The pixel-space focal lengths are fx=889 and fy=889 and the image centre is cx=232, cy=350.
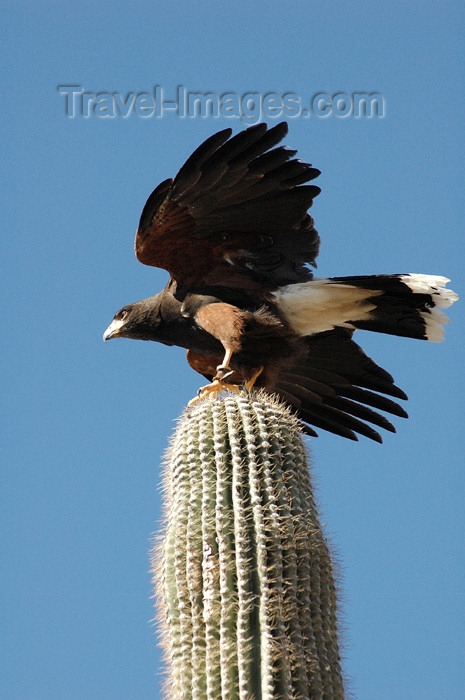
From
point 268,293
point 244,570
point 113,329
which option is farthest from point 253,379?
point 244,570

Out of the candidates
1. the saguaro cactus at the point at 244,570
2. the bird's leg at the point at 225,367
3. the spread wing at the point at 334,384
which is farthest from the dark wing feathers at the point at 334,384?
the saguaro cactus at the point at 244,570

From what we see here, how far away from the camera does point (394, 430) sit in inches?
264

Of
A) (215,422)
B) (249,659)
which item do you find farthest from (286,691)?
(215,422)

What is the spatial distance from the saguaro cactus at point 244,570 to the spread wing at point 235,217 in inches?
103

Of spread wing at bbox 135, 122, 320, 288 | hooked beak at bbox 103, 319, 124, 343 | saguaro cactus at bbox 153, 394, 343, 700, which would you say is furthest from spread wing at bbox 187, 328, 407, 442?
saguaro cactus at bbox 153, 394, 343, 700

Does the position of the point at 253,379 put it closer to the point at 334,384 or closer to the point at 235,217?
the point at 334,384

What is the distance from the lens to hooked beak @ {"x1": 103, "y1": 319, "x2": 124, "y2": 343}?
754 centimetres

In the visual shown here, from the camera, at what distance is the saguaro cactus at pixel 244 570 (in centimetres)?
355

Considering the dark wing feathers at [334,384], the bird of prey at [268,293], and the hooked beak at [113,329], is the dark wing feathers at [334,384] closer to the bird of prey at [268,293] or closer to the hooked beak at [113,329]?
the bird of prey at [268,293]

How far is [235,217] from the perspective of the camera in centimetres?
649

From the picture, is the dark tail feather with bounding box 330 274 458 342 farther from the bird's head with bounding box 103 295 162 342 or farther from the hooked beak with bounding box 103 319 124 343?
the hooked beak with bounding box 103 319 124 343

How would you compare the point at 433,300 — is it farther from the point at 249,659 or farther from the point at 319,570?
the point at 249,659

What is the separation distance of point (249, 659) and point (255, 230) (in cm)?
371

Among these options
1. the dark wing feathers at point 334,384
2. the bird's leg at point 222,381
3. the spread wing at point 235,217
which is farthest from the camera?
the dark wing feathers at point 334,384
